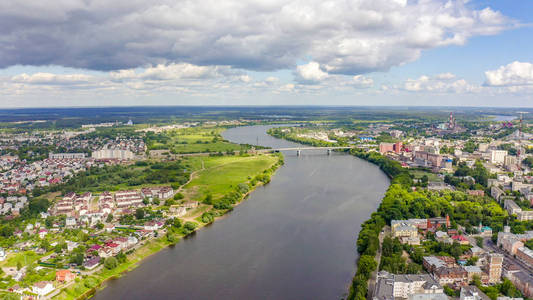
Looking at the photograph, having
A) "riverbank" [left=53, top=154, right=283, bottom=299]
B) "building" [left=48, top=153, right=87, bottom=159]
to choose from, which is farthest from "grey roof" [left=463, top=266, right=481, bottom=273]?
"building" [left=48, top=153, right=87, bottom=159]

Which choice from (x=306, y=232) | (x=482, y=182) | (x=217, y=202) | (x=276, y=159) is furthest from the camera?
(x=276, y=159)

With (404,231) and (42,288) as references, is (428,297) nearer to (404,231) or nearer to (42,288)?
(404,231)

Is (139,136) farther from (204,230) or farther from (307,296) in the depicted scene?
(307,296)

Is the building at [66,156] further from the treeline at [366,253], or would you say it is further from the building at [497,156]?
the building at [497,156]

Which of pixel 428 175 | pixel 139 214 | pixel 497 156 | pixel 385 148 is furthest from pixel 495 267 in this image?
pixel 385 148

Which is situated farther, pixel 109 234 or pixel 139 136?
pixel 139 136

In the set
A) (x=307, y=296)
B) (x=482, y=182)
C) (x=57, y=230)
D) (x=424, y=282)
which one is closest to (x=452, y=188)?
(x=482, y=182)

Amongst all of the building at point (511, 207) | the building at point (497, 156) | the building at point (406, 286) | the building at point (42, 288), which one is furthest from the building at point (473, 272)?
the building at point (497, 156)

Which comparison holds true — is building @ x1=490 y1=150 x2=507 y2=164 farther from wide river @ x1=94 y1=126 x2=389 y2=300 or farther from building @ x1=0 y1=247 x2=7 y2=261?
building @ x1=0 y1=247 x2=7 y2=261
